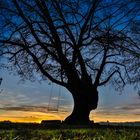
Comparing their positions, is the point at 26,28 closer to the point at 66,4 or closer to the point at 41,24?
the point at 41,24

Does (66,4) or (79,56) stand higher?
(66,4)

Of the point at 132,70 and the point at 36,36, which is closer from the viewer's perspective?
the point at 36,36

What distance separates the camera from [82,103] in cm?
2928

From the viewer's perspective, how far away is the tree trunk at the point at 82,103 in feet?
95.8

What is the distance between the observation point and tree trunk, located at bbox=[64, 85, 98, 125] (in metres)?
29.2

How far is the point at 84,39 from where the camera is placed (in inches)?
1156

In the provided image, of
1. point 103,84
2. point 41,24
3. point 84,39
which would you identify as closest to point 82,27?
point 84,39

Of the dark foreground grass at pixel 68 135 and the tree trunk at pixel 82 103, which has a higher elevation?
the tree trunk at pixel 82 103

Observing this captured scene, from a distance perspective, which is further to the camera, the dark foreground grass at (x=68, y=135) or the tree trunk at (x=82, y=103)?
the tree trunk at (x=82, y=103)

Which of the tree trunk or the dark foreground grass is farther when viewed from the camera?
the tree trunk

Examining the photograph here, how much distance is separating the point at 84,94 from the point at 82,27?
4.78 metres

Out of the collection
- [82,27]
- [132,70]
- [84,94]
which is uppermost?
[82,27]

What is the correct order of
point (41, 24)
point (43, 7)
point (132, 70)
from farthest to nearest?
point (132, 70), point (41, 24), point (43, 7)

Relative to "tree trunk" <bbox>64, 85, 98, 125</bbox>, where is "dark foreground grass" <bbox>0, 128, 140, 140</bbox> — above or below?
below
